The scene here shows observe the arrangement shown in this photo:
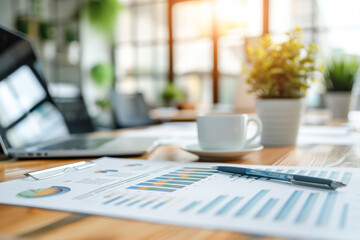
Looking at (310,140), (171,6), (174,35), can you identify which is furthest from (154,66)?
(310,140)

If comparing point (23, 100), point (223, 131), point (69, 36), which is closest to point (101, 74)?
point (69, 36)

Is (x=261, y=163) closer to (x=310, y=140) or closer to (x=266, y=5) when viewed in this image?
(x=310, y=140)

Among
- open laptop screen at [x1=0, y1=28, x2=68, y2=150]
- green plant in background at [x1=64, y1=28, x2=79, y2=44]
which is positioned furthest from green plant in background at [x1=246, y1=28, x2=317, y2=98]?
green plant in background at [x1=64, y1=28, x2=79, y2=44]

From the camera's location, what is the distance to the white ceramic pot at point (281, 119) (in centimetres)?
91

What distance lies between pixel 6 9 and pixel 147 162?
5233mm

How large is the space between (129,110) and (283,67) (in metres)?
2.29

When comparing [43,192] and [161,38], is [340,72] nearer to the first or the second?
[43,192]

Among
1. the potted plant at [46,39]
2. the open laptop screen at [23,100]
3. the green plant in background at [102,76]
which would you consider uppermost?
the potted plant at [46,39]

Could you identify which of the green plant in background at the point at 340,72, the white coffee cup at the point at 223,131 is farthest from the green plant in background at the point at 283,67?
the green plant in background at the point at 340,72

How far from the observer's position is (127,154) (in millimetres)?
727

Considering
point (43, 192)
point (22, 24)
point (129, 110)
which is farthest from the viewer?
point (22, 24)

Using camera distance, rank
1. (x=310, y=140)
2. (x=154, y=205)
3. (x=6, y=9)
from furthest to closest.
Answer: (x=6, y=9) → (x=310, y=140) → (x=154, y=205)

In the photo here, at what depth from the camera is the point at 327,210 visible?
0.33 meters

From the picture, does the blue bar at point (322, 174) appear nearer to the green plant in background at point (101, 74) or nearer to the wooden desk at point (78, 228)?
the wooden desk at point (78, 228)
